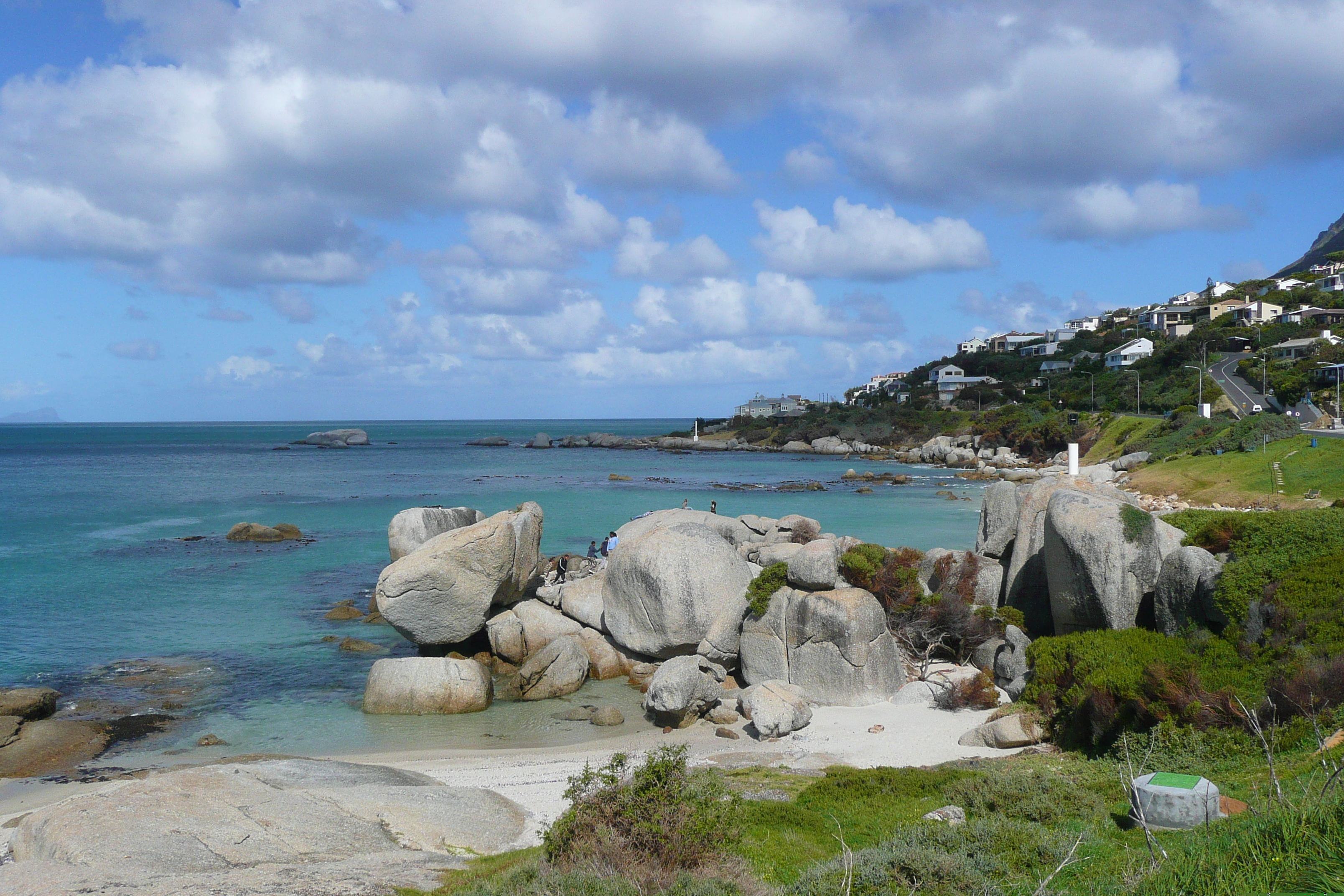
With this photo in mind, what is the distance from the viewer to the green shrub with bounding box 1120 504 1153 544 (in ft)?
59.1

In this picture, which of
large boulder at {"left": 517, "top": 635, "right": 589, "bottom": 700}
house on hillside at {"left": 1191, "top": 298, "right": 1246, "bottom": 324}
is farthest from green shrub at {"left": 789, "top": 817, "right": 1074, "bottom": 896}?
house on hillside at {"left": 1191, "top": 298, "right": 1246, "bottom": 324}

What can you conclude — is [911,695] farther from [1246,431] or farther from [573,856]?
[1246,431]

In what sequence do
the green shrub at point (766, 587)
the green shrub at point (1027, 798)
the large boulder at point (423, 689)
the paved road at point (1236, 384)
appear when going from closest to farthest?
the green shrub at point (1027, 798) → the large boulder at point (423, 689) → the green shrub at point (766, 587) → the paved road at point (1236, 384)

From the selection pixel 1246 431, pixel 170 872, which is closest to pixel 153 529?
pixel 170 872

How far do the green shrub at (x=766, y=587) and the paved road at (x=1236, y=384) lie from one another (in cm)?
7112

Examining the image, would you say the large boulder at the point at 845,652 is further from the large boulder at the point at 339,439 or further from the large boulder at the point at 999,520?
the large boulder at the point at 339,439

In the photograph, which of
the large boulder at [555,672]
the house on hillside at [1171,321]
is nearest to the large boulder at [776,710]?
the large boulder at [555,672]

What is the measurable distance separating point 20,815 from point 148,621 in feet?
55.1

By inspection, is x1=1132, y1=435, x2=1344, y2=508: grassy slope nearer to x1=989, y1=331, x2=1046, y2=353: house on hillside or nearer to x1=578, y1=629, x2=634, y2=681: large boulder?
x1=578, y1=629, x2=634, y2=681: large boulder

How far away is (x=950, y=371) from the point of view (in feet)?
468

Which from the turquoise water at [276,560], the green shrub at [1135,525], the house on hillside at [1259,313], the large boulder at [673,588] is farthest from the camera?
the house on hillside at [1259,313]

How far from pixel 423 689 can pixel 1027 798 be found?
563 inches

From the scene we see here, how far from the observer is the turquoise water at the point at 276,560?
20469 millimetres

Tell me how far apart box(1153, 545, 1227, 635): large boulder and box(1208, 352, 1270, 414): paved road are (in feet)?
228
